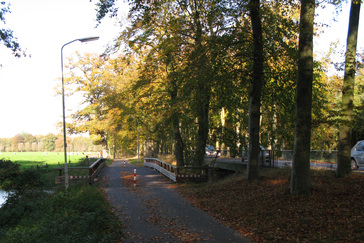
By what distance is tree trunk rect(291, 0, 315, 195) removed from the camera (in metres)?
10.0

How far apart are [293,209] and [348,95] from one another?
5.35 m

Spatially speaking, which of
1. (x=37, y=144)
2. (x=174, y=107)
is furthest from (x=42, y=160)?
(x=37, y=144)

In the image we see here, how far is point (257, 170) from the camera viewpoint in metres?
14.5

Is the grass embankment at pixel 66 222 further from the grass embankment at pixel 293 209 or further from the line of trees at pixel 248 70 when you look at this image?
the line of trees at pixel 248 70

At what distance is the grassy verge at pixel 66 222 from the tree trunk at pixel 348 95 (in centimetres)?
847

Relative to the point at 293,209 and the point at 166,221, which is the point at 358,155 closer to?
the point at 293,209

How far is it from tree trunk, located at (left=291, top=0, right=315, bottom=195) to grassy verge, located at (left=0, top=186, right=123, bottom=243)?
19.0ft

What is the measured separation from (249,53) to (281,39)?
4.69 ft

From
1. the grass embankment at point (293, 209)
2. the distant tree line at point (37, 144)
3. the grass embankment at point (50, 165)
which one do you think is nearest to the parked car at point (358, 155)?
the grass embankment at point (293, 209)

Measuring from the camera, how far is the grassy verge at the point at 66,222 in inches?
233

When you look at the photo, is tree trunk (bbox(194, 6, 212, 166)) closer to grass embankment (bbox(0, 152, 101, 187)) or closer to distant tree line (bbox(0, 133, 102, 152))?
grass embankment (bbox(0, 152, 101, 187))

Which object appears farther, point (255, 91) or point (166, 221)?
point (255, 91)

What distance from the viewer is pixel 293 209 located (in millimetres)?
8922

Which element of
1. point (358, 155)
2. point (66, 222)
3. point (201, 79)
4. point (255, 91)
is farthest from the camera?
point (358, 155)
